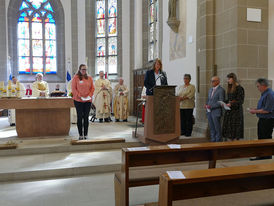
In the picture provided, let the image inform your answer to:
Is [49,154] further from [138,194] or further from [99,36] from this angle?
[99,36]

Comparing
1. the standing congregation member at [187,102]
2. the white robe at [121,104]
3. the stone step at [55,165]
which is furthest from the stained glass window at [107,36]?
the stone step at [55,165]

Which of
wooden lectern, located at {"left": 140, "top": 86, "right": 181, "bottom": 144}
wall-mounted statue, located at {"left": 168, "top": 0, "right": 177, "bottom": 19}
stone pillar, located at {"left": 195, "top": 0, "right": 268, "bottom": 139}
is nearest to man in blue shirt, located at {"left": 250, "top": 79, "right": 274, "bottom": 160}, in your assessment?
stone pillar, located at {"left": 195, "top": 0, "right": 268, "bottom": 139}

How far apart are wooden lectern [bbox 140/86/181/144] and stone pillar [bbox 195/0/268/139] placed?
1452 mm

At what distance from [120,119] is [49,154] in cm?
503

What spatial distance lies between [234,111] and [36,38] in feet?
37.1

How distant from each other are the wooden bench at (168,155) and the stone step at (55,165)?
1.87 meters

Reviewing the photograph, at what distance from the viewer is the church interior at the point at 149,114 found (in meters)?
2.67

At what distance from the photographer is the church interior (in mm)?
2668

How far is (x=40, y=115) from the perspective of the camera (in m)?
6.96

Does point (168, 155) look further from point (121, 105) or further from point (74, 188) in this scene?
point (121, 105)

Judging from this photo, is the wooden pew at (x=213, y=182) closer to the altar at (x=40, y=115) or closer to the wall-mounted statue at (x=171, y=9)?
the altar at (x=40, y=115)

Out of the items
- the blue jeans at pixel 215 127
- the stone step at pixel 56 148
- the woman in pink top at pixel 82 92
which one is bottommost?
the stone step at pixel 56 148

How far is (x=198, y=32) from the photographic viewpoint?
24.1ft

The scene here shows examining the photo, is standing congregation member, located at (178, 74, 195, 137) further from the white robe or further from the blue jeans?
the white robe
